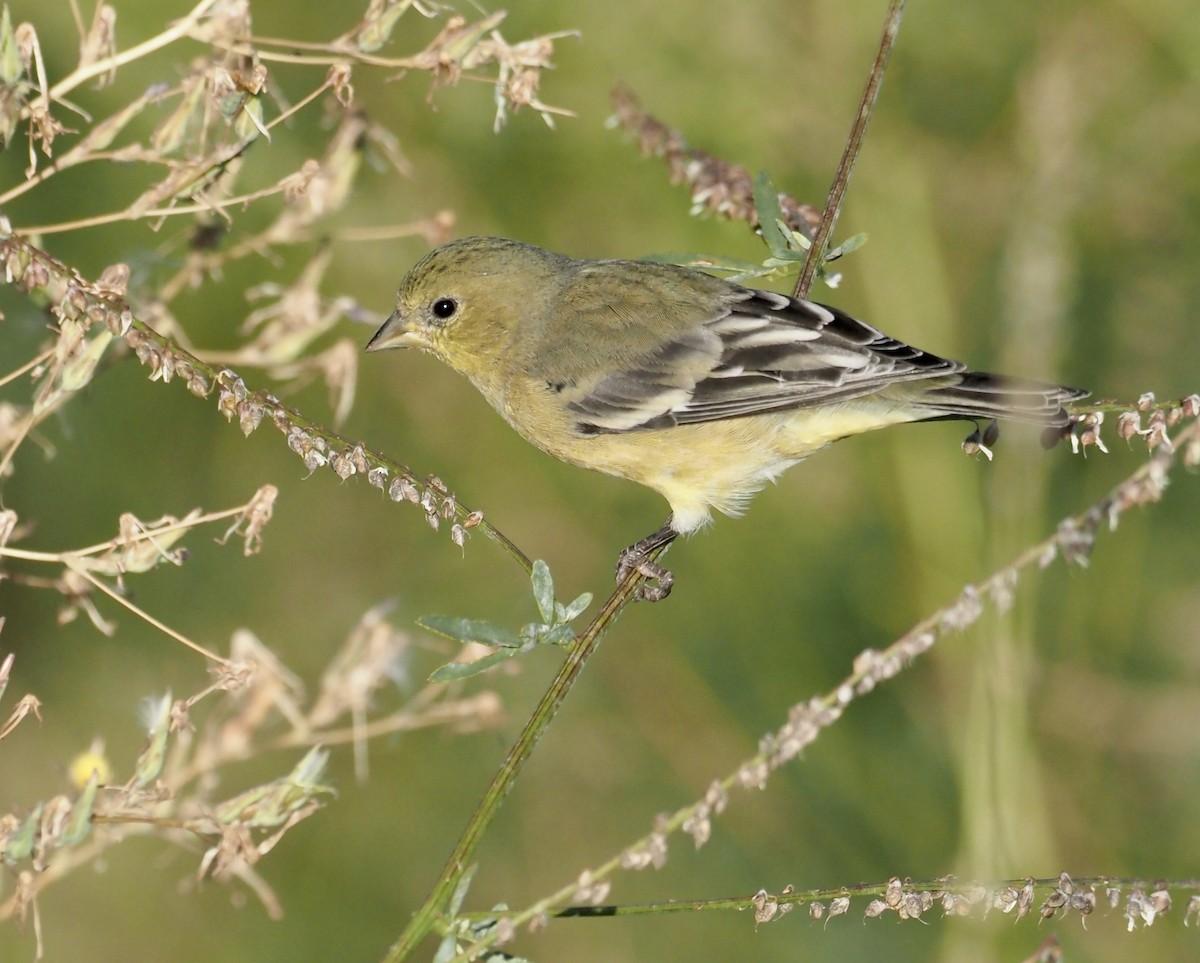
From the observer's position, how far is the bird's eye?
465 cm

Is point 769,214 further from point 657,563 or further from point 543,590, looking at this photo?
point 657,563

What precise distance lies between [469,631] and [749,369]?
214 centimetres

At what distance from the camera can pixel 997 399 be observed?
3.51 metres

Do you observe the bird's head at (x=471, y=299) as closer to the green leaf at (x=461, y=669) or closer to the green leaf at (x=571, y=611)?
the green leaf at (x=571, y=611)

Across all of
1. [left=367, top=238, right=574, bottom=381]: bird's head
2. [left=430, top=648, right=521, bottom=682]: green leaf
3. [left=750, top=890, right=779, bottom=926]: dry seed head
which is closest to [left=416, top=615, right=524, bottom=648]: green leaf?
[left=430, top=648, right=521, bottom=682]: green leaf

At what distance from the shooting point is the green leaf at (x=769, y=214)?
295 centimetres

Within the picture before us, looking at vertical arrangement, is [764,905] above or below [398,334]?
below

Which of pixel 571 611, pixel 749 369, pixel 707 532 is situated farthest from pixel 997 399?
pixel 707 532

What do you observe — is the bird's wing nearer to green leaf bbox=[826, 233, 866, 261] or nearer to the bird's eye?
the bird's eye

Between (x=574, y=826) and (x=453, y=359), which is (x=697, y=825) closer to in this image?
(x=453, y=359)

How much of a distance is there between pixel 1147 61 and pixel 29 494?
5.65 meters

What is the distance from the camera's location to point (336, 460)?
2115 mm

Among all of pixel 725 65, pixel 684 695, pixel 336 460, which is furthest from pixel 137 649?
pixel 336 460

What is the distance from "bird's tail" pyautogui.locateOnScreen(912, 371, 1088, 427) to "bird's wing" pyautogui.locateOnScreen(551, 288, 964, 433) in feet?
0.23
